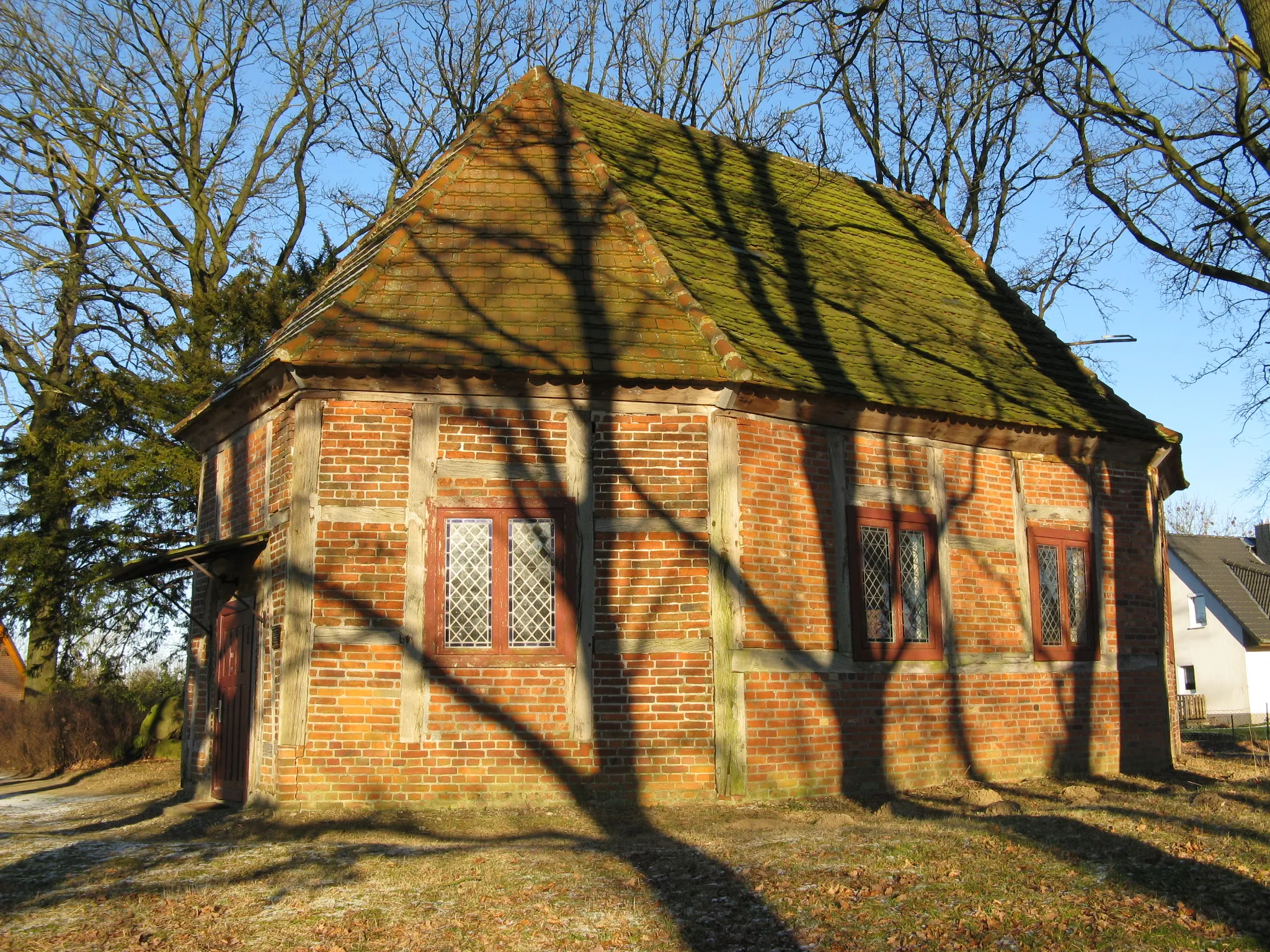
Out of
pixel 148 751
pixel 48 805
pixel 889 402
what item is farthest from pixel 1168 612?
pixel 148 751

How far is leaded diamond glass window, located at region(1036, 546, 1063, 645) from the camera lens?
12.8m

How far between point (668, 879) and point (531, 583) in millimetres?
3608

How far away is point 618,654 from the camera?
9906 mm

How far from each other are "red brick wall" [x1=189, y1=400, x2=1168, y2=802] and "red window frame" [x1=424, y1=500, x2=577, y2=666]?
106 mm

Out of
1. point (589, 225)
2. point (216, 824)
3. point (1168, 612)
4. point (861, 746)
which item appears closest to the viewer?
point (216, 824)

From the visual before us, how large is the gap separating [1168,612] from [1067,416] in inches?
140

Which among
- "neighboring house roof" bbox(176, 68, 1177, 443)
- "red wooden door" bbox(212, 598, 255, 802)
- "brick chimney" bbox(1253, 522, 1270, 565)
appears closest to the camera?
"neighboring house roof" bbox(176, 68, 1177, 443)

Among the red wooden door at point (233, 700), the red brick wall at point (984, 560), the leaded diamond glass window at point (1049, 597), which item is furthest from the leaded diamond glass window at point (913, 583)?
the red wooden door at point (233, 700)

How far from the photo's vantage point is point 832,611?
1091 centimetres

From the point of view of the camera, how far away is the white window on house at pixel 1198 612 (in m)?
40.6

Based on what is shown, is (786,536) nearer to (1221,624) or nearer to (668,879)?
(668,879)

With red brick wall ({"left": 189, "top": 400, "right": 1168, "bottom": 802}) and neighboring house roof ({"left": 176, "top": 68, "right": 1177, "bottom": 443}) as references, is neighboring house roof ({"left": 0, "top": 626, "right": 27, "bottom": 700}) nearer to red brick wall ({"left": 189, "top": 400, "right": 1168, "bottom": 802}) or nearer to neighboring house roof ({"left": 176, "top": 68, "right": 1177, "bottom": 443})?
Answer: neighboring house roof ({"left": 176, "top": 68, "right": 1177, "bottom": 443})

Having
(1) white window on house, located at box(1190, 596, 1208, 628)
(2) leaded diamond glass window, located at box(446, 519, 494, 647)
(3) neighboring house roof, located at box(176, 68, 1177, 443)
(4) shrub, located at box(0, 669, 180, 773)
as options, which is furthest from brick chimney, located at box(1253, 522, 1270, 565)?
(2) leaded diamond glass window, located at box(446, 519, 494, 647)

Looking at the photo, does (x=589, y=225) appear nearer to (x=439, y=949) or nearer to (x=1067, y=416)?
(x=1067, y=416)
